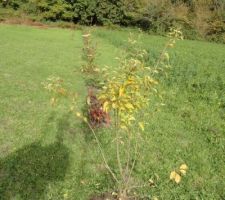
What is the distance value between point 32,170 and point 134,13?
3653 centimetres

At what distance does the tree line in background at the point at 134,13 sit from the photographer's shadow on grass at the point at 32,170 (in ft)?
112

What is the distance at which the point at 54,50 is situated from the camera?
19938 mm

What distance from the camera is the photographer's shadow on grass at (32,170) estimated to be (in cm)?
563

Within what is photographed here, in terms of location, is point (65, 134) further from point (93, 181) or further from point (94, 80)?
point (94, 80)

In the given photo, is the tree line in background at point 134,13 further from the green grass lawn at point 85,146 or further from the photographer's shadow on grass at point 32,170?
the photographer's shadow on grass at point 32,170

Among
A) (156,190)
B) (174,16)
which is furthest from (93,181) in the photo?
(174,16)

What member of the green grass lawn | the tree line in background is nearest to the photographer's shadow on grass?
the green grass lawn

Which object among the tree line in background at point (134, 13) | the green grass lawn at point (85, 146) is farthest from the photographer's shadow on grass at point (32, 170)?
the tree line in background at point (134, 13)

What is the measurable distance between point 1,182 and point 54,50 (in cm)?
1479

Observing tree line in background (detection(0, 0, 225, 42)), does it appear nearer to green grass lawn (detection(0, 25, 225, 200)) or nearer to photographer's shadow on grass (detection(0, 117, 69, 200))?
green grass lawn (detection(0, 25, 225, 200))

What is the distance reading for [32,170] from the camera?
625cm

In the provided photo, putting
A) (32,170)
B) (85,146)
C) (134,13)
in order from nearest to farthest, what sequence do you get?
(32,170) → (85,146) → (134,13)

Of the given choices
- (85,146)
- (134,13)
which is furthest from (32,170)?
(134,13)

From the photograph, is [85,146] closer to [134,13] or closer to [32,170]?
[32,170]
